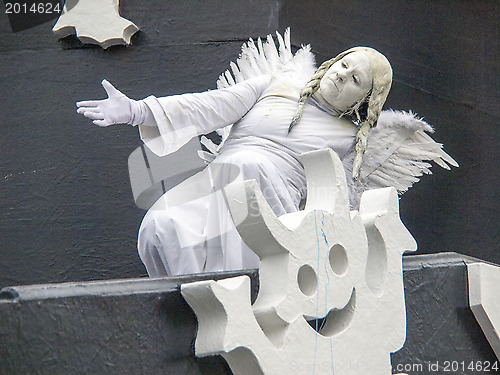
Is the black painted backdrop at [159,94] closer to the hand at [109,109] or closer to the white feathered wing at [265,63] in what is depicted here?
the white feathered wing at [265,63]

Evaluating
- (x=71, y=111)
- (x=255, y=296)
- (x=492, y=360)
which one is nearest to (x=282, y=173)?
(x=255, y=296)

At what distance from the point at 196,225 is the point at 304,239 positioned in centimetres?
68

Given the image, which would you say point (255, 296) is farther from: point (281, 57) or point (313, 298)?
point (281, 57)

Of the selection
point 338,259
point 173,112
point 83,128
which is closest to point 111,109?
point 173,112

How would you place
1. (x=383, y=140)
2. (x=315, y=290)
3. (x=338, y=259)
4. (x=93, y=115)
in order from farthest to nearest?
(x=383, y=140)
(x=93, y=115)
(x=338, y=259)
(x=315, y=290)

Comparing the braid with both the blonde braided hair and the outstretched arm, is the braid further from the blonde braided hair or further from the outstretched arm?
the outstretched arm

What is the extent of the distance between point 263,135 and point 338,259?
2.58 ft

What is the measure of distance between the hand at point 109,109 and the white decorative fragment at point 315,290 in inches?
27.4

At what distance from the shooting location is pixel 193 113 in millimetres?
3189

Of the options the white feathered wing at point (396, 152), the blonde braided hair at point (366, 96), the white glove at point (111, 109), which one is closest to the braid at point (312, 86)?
the blonde braided hair at point (366, 96)

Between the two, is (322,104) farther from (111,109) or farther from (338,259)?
(338,259)

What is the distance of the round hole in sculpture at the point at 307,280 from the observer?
2461 mm

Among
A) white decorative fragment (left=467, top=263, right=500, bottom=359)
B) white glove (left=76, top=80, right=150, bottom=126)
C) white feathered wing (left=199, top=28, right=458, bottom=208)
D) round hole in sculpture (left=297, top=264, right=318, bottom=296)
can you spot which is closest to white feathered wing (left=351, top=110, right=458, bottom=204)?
white feathered wing (left=199, top=28, right=458, bottom=208)

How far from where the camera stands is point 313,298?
245cm
